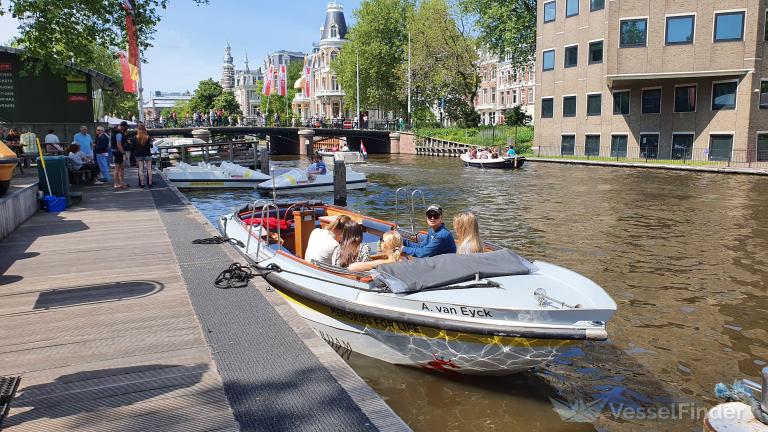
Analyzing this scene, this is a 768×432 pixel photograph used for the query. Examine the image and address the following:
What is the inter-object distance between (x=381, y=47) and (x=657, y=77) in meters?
39.2

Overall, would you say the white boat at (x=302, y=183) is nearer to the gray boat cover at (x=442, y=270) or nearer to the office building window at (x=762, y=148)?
the gray boat cover at (x=442, y=270)

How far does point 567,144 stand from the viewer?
44.6 meters

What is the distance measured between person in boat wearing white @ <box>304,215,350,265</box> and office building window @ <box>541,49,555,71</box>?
133ft

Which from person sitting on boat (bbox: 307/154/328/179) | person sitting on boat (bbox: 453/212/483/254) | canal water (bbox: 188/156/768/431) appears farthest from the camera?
person sitting on boat (bbox: 307/154/328/179)

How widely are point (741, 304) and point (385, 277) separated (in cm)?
661


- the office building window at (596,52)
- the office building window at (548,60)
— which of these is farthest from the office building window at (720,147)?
the office building window at (548,60)

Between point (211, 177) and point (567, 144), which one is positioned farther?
point (567, 144)

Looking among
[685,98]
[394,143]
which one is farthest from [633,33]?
[394,143]

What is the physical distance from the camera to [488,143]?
51594mm

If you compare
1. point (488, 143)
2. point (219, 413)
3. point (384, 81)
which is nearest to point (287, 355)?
point (219, 413)

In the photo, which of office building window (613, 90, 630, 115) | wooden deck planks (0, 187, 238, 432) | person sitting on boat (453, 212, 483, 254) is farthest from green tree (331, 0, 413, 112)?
person sitting on boat (453, 212, 483, 254)

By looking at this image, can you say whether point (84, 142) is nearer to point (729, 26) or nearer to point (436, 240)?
point (436, 240)

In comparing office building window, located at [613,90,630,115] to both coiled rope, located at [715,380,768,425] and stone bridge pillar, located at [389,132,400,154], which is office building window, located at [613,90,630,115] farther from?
coiled rope, located at [715,380,768,425]

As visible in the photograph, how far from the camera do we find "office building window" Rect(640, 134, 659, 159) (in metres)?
38.8
